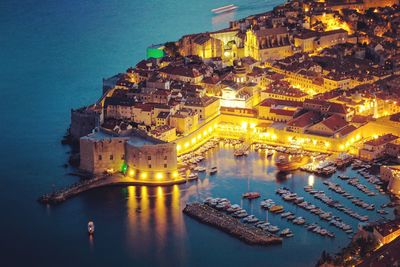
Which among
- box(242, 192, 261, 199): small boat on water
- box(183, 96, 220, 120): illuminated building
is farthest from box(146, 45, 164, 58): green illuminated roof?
box(242, 192, 261, 199): small boat on water

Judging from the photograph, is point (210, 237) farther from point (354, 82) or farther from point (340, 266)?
point (354, 82)

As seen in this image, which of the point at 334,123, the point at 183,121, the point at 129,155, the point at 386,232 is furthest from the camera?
the point at 183,121

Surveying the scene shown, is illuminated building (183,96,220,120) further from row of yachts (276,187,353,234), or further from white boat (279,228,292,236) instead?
white boat (279,228,292,236)

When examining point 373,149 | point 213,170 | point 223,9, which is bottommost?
point 213,170

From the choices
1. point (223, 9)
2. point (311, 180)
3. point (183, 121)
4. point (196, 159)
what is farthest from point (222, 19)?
point (311, 180)

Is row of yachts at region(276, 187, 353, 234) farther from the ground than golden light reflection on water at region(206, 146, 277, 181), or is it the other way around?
golden light reflection on water at region(206, 146, 277, 181)

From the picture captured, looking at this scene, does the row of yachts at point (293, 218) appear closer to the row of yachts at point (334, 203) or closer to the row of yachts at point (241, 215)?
the row of yachts at point (241, 215)

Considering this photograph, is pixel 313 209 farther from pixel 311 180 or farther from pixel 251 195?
pixel 311 180
